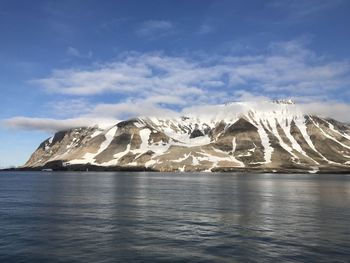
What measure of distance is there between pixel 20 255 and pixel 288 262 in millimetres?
24615

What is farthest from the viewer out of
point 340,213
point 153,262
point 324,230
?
point 340,213

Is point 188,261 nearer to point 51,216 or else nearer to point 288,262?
point 288,262

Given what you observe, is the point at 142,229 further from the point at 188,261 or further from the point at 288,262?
the point at 288,262

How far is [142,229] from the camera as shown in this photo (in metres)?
57.8

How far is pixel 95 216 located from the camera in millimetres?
69938

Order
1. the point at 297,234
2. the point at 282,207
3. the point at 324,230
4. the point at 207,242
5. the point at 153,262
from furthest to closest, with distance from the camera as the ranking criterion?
the point at 282,207 → the point at 324,230 → the point at 297,234 → the point at 207,242 → the point at 153,262

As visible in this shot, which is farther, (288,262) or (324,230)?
(324,230)

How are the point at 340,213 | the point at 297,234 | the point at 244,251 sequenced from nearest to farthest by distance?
the point at 244,251
the point at 297,234
the point at 340,213

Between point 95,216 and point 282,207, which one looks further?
point 282,207

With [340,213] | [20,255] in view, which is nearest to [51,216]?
[20,255]

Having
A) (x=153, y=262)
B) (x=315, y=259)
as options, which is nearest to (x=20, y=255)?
(x=153, y=262)

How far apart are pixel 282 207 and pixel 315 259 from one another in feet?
153

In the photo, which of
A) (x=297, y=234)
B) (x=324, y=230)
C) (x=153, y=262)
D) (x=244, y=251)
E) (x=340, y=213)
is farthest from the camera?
(x=340, y=213)

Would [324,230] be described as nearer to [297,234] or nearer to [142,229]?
[297,234]
